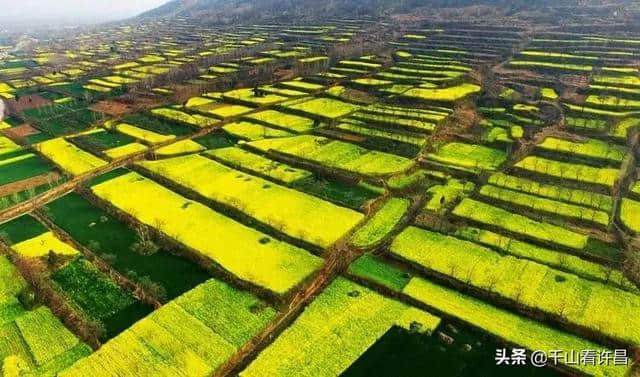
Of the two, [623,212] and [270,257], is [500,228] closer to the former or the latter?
[623,212]

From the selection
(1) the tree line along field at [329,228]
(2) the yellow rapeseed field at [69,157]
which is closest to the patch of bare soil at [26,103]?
(1) the tree line along field at [329,228]

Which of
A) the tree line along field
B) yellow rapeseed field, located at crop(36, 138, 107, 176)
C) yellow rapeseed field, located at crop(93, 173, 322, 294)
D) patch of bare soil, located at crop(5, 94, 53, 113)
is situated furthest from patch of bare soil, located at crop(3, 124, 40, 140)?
yellow rapeseed field, located at crop(93, 173, 322, 294)

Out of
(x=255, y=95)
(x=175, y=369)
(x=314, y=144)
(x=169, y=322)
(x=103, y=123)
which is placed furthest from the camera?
(x=255, y=95)

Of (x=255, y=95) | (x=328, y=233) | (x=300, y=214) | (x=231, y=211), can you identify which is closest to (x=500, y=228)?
(x=328, y=233)

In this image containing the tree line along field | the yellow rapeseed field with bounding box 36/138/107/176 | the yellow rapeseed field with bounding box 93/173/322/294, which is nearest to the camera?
the tree line along field

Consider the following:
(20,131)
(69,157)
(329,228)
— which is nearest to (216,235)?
(329,228)

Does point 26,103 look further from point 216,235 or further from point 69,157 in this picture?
point 216,235

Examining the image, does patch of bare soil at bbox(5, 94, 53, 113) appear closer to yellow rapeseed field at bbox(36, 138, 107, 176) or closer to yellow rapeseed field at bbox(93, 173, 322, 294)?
yellow rapeseed field at bbox(36, 138, 107, 176)

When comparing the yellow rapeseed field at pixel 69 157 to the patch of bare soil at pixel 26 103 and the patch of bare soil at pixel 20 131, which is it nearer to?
the patch of bare soil at pixel 20 131
